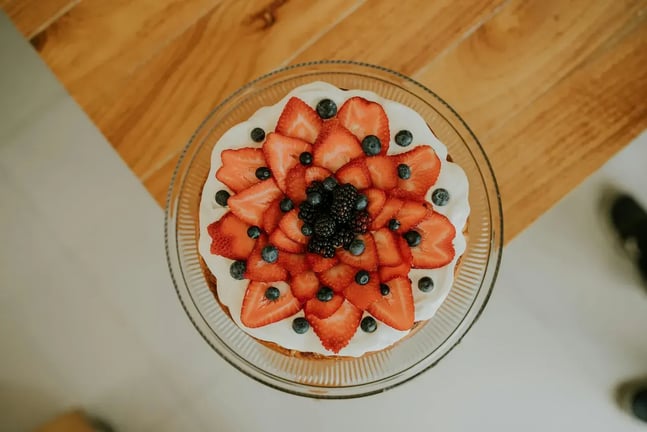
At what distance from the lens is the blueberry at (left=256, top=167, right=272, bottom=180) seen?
3.71 feet

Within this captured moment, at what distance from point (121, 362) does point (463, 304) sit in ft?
4.04

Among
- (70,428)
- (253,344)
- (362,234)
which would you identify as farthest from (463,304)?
(70,428)

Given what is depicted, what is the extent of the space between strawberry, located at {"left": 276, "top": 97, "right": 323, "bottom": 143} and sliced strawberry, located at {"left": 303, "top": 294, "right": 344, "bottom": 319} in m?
0.34

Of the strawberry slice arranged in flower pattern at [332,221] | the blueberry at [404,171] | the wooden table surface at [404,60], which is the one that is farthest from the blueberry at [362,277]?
the wooden table surface at [404,60]

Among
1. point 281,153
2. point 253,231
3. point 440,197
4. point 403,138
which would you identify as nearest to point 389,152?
point 403,138

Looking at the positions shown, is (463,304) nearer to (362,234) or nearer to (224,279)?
(362,234)

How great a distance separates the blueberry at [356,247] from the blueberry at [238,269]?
9.8 inches

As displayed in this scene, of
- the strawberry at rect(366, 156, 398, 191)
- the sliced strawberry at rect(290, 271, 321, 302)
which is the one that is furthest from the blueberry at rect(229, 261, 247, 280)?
the strawberry at rect(366, 156, 398, 191)

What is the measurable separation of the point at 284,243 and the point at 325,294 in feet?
0.44

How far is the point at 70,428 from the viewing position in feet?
5.94

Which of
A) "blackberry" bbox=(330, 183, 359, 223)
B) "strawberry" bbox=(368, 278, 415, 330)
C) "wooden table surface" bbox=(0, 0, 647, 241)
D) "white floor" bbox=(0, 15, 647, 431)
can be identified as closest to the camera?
"blackberry" bbox=(330, 183, 359, 223)

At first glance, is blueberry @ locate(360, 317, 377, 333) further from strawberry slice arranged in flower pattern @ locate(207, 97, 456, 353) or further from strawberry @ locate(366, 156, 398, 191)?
strawberry @ locate(366, 156, 398, 191)

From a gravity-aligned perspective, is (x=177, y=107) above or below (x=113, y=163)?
below

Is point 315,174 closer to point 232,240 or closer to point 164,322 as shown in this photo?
point 232,240
